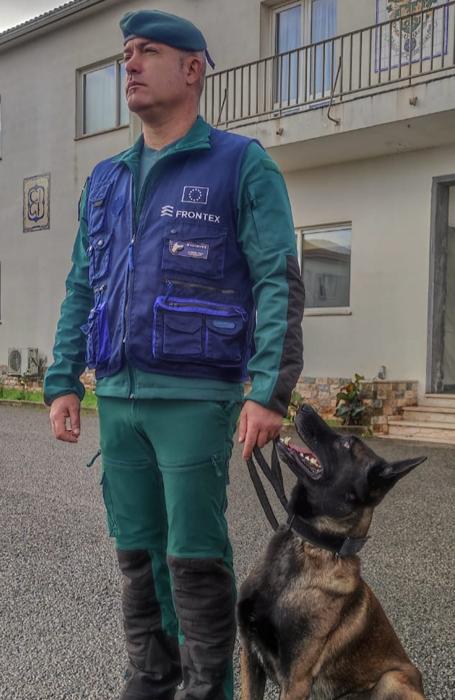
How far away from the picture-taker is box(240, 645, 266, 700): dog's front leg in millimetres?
2479

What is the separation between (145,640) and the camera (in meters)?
2.51

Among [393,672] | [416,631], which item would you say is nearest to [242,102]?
[416,631]

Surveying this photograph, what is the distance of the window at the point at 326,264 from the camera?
37.7ft

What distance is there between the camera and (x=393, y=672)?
235 centimetres

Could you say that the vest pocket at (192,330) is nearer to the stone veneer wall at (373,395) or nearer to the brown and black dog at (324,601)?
the brown and black dog at (324,601)

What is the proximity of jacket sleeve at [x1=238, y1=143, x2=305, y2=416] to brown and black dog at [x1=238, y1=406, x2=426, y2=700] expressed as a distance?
0.40 meters

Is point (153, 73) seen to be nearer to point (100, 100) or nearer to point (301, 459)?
point (301, 459)

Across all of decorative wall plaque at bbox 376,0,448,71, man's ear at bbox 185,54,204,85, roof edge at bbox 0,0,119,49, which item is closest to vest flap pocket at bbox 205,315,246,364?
man's ear at bbox 185,54,204,85

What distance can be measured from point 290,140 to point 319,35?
2577 millimetres

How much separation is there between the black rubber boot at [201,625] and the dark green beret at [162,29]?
162cm

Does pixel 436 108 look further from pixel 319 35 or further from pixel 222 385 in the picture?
pixel 222 385

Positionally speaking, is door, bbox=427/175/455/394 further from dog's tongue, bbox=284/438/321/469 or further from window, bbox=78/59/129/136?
dog's tongue, bbox=284/438/321/469

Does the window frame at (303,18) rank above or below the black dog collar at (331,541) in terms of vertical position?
above

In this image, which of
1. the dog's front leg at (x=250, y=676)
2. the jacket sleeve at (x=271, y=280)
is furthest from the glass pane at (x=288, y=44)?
the dog's front leg at (x=250, y=676)
